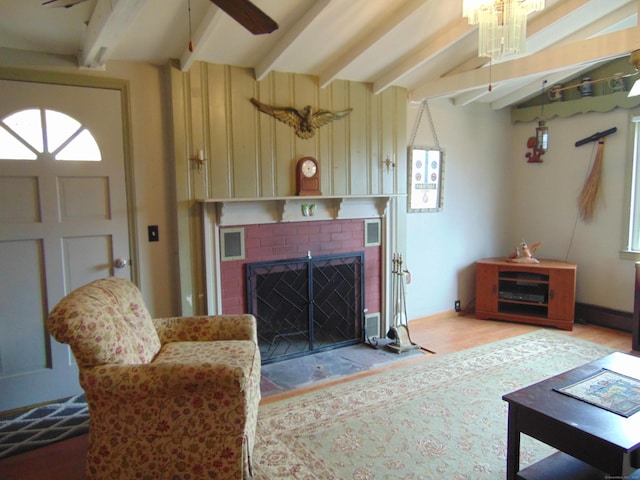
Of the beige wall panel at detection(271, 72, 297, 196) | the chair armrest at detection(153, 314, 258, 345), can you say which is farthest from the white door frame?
the beige wall panel at detection(271, 72, 297, 196)

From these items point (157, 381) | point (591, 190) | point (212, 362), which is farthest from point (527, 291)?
point (157, 381)

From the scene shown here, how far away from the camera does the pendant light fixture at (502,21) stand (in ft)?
7.43

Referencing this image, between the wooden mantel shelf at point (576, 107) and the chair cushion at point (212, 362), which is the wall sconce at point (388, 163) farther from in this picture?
the chair cushion at point (212, 362)

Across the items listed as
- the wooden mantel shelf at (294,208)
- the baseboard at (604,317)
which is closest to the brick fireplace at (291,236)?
the wooden mantel shelf at (294,208)

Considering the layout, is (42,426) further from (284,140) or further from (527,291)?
(527,291)

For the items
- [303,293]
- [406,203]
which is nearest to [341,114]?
[406,203]

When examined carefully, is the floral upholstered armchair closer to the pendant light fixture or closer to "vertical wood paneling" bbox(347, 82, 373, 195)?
the pendant light fixture

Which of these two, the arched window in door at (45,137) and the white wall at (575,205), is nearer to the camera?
the arched window in door at (45,137)

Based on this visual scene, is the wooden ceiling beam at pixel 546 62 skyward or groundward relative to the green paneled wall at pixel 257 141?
skyward

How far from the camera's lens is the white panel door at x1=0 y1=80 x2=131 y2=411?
109 inches

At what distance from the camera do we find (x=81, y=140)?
295 cm

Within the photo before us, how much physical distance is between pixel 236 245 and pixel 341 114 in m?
1.42

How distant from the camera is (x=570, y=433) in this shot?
174cm

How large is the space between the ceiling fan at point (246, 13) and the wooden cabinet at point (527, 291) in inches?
150
